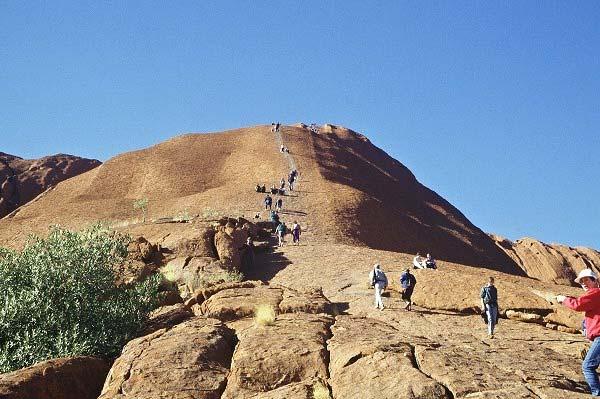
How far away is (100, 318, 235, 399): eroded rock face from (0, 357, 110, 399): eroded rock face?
2.58 feet

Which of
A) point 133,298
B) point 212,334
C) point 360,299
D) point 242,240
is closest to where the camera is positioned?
point 212,334

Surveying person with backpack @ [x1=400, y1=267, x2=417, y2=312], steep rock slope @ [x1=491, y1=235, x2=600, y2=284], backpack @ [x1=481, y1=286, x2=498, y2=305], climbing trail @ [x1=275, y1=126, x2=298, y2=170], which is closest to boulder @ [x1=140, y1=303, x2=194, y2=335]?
person with backpack @ [x1=400, y1=267, x2=417, y2=312]

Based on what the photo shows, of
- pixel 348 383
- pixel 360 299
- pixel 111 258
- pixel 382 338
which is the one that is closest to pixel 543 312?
pixel 360 299

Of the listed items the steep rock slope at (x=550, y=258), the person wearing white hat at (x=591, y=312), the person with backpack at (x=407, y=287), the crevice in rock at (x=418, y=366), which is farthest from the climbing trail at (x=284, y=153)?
the person wearing white hat at (x=591, y=312)

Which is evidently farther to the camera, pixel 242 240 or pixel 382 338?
pixel 242 240

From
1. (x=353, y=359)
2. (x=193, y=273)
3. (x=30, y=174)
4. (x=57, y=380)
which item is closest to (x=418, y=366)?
(x=353, y=359)

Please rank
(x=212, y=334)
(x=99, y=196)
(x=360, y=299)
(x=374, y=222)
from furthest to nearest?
(x=99, y=196) → (x=374, y=222) → (x=360, y=299) → (x=212, y=334)

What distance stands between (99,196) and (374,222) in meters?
31.9

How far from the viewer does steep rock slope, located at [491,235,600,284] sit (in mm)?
80562

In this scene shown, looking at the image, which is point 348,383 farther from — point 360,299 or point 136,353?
point 360,299

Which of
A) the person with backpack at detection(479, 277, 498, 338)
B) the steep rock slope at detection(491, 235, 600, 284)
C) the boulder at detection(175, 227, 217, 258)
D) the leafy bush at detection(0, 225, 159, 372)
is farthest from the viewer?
the steep rock slope at detection(491, 235, 600, 284)

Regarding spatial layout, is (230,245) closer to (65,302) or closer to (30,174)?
(65,302)

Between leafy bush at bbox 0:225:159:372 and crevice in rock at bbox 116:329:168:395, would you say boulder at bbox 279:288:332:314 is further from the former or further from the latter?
leafy bush at bbox 0:225:159:372

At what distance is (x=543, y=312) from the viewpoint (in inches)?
782
